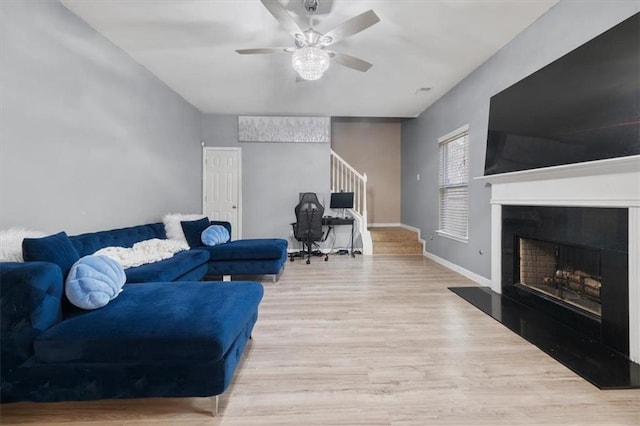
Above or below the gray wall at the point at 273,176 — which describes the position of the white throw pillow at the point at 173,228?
below

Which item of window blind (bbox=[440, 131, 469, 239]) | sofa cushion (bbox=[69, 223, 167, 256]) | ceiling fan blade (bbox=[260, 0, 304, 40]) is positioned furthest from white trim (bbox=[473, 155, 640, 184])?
sofa cushion (bbox=[69, 223, 167, 256])

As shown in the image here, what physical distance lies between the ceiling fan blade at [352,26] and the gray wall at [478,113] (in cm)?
174

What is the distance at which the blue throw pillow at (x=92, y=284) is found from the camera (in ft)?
5.04

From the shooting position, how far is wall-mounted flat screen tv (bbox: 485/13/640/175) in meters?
1.85

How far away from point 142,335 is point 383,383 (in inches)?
52.8

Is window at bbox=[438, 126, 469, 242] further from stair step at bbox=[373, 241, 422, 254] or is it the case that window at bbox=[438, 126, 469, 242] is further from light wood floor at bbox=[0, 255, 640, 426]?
light wood floor at bbox=[0, 255, 640, 426]

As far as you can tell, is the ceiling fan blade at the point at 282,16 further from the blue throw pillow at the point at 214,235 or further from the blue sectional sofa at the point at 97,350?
the blue throw pillow at the point at 214,235

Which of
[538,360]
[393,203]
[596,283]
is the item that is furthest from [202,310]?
[393,203]

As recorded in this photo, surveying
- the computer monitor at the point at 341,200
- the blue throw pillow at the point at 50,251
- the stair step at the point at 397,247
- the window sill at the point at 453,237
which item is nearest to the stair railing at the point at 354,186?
the stair step at the point at 397,247

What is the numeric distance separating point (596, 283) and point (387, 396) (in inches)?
80.7

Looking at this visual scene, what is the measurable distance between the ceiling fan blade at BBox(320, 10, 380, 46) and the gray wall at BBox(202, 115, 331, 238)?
11.0 ft

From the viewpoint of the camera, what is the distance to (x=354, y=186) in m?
6.38

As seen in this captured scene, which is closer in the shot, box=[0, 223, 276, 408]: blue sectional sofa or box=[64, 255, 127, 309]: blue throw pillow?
box=[0, 223, 276, 408]: blue sectional sofa

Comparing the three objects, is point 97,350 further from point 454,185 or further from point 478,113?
point 454,185
